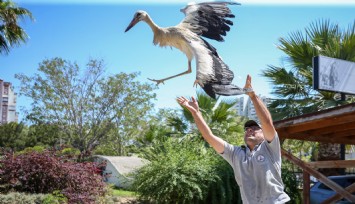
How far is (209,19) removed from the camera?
3.02 meters

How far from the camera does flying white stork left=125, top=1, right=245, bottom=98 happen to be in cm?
210

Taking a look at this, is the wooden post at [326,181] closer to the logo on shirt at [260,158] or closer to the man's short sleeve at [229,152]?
the man's short sleeve at [229,152]

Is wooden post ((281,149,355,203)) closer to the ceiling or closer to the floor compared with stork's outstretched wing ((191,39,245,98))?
closer to the floor

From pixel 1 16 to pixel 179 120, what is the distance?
22.5 feet

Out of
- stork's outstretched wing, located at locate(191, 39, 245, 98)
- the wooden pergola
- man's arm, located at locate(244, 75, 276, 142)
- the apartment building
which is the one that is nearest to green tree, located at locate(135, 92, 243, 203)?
the wooden pergola

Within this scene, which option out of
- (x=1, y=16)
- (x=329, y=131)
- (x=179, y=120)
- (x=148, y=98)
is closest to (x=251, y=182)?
(x=329, y=131)

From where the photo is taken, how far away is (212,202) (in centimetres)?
986

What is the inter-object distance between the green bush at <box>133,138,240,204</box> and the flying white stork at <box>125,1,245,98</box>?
6.94 meters

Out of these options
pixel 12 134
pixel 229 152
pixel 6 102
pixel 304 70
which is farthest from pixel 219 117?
pixel 6 102

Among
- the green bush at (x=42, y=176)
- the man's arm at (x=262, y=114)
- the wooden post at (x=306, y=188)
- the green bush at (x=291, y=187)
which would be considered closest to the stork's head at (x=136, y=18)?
the man's arm at (x=262, y=114)

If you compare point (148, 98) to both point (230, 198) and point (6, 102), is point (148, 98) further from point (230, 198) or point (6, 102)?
point (6, 102)

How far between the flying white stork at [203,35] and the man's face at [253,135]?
2.18 ft

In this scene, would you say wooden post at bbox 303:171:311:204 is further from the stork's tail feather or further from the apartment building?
the apartment building

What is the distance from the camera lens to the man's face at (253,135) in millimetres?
2977
